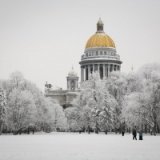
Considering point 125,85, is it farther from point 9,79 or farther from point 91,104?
point 9,79

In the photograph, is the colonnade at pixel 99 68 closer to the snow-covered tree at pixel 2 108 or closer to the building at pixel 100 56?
the building at pixel 100 56

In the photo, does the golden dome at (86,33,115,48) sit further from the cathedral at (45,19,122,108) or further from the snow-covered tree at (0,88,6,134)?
the snow-covered tree at (0,88,6,134)

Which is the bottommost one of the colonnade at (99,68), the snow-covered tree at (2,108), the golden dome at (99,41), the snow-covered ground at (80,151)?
the snow-covered ground at (80,151)

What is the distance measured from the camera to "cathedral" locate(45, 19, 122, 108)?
7397 inches

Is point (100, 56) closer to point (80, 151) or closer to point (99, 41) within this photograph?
point (99, 41)

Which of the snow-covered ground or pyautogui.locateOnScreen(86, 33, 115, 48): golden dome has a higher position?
pyautogui.locateOnScreen(86, 33, 115, 48): golden dome

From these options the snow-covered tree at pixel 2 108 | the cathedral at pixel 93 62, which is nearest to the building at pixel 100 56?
the cathedral at pixel 93 62

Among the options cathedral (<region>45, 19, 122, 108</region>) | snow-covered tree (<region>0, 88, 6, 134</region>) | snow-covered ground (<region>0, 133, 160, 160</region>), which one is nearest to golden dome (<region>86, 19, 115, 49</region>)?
cathedral (<region>45, 19, 122, 108</region>)

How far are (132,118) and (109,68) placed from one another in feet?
345

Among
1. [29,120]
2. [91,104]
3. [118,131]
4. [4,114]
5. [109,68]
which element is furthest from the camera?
[109,68]

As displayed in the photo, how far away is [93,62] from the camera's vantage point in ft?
618

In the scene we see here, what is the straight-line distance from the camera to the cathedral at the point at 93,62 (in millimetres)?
187875

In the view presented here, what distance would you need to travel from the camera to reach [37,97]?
9638cm

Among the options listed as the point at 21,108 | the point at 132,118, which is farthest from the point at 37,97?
the point at 132,118
